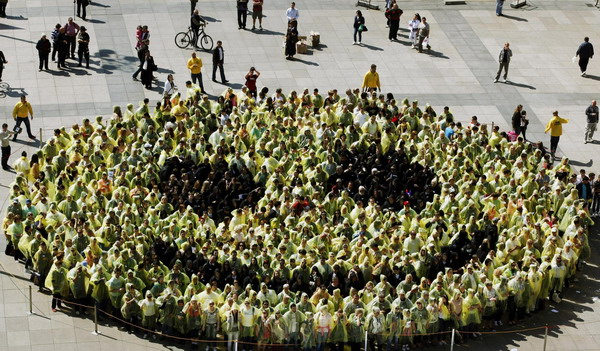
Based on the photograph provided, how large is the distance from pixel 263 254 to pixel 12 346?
7154mm

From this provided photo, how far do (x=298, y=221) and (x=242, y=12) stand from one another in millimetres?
17608

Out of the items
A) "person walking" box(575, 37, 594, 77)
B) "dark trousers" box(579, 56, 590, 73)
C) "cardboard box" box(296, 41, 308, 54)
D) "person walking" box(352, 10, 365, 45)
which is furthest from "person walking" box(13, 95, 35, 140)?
"dark trousers" box(579, 56, 590, 73)

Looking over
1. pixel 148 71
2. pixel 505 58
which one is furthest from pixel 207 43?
pixel 505 58

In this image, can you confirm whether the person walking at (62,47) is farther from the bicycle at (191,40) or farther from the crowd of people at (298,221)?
the crowd of people at (298,221)

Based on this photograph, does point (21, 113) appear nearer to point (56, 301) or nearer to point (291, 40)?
point (56, 301)

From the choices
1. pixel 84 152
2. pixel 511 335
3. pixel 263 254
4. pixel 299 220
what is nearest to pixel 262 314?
pixel 263 254

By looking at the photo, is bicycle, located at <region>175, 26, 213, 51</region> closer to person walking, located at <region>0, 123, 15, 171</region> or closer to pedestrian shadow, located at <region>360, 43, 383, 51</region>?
pedestrian shadow, located at <region>360, 43, 383, 51</region>

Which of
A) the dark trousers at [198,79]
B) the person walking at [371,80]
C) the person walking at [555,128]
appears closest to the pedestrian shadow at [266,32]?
the dark trousers at [198,79]

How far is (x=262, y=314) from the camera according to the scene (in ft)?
111

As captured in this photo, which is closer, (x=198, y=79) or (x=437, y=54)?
(x=198, y=79)

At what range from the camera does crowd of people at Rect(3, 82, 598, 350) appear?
34.3 metres

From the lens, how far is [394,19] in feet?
174

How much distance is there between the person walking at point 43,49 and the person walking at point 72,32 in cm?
115

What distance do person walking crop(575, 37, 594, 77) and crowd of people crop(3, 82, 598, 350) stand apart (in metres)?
9.45
